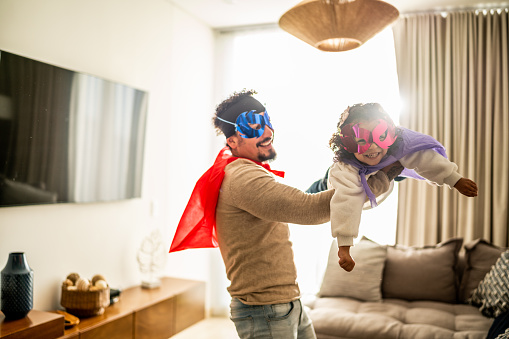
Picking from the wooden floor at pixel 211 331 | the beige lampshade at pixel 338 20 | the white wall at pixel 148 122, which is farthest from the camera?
the wooden floor at pixel 211 331

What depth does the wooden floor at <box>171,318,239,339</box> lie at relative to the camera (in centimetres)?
387

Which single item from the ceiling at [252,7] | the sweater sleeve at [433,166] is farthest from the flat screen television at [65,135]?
the sweater sleeve at [433,166]

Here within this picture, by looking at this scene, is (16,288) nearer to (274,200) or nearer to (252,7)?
(274,200)

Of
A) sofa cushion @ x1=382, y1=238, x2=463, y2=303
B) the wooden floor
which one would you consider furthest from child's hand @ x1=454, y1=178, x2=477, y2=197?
the wooden floor

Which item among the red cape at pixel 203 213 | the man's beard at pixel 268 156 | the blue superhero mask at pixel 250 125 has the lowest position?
the red cape at pixel 203 213

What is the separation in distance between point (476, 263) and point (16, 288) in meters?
2.90

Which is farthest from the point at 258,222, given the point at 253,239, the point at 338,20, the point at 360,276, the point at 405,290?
the point at 405,290

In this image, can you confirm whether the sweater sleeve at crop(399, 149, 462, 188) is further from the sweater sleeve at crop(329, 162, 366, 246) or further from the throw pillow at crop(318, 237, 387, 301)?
the throw pillow at crop(318, 237, 387, 301)

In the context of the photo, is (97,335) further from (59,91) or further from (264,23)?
(264,23)

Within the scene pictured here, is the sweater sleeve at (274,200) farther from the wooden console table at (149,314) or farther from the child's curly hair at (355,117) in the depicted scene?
the wooden console table at (149,314)

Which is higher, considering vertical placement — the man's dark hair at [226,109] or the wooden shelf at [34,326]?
the man's dark hair at [226,109]

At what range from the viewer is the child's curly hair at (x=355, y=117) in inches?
59.5

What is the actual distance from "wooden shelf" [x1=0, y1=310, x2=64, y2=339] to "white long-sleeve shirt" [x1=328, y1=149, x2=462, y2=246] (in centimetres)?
158

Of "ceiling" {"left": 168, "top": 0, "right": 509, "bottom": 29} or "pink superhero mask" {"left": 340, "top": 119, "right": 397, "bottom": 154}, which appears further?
"ceiling" {"left": 168, "top": 0, "right": 509, "bottom": 29}
